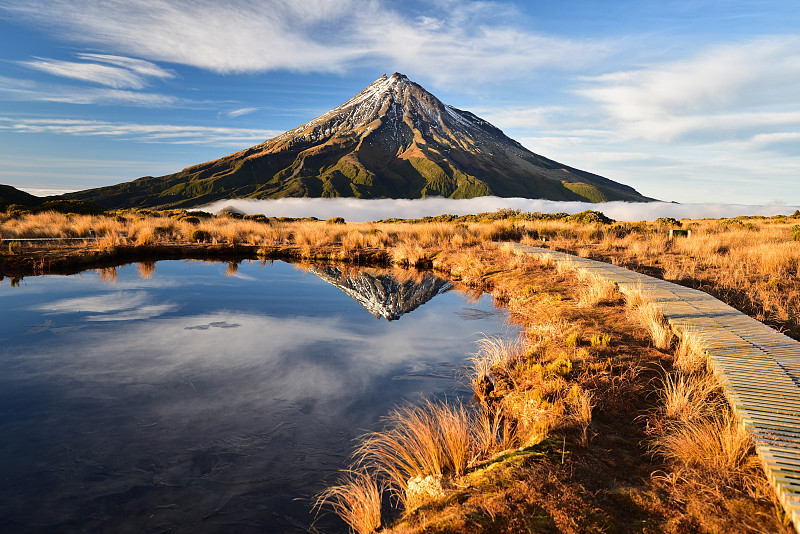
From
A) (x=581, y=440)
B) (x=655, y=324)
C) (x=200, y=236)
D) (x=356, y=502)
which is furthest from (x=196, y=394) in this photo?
(x=200, y=236)

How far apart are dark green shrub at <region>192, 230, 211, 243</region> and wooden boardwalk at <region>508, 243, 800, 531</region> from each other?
23.7 metres

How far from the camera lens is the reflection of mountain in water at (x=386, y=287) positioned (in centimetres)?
1257

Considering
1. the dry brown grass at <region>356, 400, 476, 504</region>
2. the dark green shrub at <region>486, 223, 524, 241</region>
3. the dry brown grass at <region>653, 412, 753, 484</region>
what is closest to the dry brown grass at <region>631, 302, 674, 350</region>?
the dry brown grass at <region>653, 412, 753, 484</region>

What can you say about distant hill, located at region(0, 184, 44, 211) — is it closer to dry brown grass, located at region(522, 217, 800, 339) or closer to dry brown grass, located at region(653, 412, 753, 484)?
dry brown grass, located at region(522, 217, 800, 339)

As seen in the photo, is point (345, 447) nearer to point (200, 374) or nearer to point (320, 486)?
point (320, 486)

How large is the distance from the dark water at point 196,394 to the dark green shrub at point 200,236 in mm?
11668

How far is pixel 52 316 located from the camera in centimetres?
1021

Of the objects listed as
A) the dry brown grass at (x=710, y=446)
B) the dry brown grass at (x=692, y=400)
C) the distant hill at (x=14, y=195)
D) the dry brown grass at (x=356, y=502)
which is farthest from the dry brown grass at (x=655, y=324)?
the distant hill at (x=14, y=195)

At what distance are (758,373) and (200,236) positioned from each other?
26437 mm

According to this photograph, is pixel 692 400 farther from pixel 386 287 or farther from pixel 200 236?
pixel 200 236

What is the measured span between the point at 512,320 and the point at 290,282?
30.4 ft

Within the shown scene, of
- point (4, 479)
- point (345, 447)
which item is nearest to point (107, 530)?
point (4, 479)

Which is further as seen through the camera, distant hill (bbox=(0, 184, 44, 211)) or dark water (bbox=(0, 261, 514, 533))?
distant hill (bbox=(0, 184, 44, 211))

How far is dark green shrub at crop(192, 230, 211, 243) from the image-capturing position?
24.8 meters
